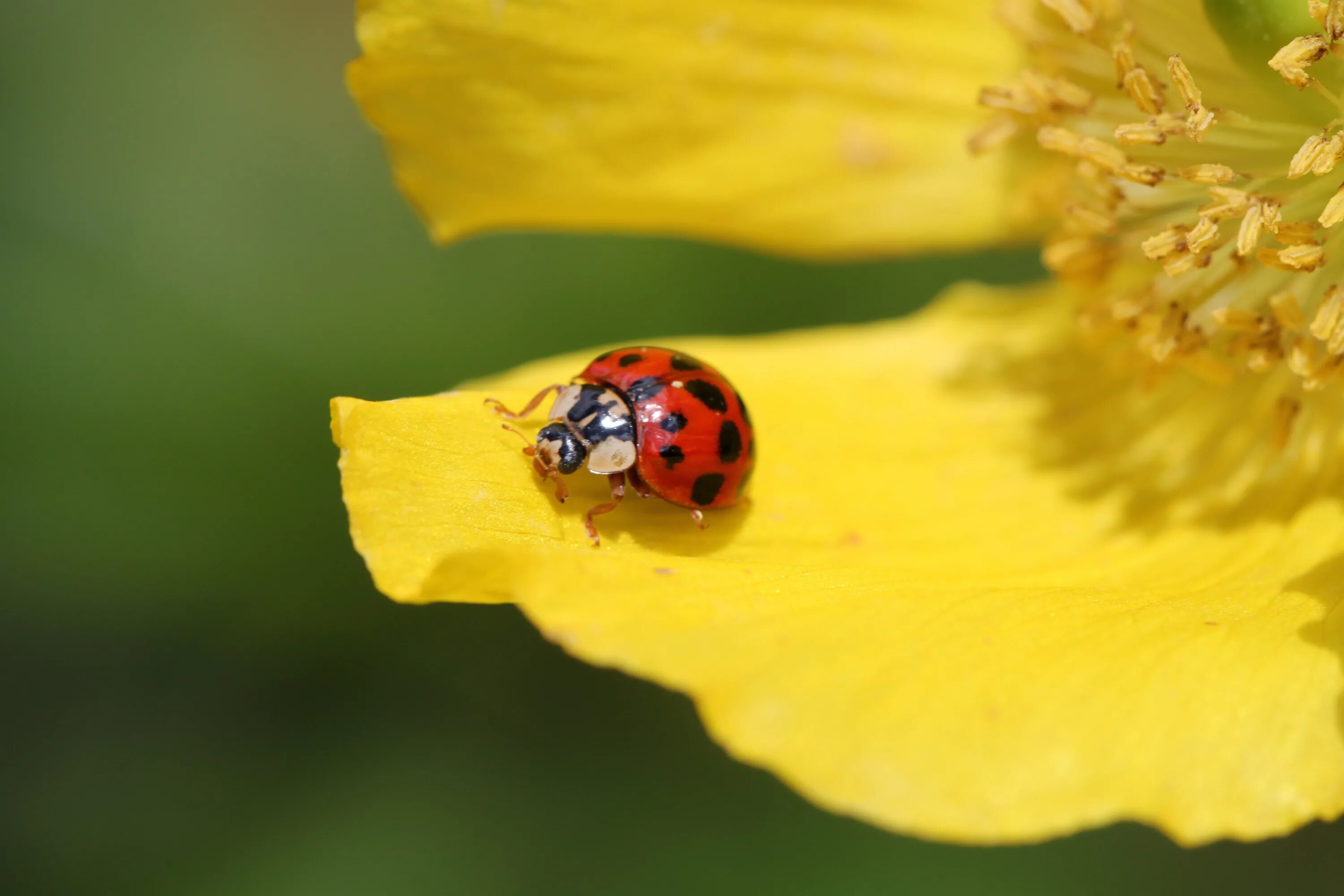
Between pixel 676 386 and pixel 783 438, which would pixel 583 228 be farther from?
pixel 676 386

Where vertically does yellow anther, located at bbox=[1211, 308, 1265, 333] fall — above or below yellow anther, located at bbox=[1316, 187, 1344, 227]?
below

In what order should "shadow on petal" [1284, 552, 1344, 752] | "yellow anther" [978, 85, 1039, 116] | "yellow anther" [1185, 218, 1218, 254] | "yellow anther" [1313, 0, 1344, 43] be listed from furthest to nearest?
"yellow anther" [978, 85, 1039, 116]
"yellow anther" [1185, 218, 1218, 254]
"yellow anther" [1313, 0, 1344, 43]
"shadow on petal" [1284, 552, 1344, 752]

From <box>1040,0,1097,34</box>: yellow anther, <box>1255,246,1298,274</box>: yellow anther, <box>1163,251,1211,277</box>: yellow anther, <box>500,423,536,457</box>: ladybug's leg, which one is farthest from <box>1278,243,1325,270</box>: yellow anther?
<box>500,423,536,457</box>: ladybug's leg

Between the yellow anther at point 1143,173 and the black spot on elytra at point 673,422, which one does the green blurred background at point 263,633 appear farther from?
the yellow anther at point 1143,173

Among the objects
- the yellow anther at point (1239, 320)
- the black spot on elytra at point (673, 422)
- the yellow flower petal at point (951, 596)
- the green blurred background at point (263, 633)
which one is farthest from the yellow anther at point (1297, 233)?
the green blurred background at point (263, 633)

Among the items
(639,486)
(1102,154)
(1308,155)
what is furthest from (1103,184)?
(639,486)

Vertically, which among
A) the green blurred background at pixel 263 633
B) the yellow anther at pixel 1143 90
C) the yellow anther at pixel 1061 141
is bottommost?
the green blurred background at pixel 263 633

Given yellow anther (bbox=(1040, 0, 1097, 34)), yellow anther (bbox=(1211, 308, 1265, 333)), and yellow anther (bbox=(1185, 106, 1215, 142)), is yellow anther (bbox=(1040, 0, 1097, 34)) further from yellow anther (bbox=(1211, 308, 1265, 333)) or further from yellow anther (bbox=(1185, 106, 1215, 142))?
yellow anther (bbox=(1211, 308, 1265, 333))
